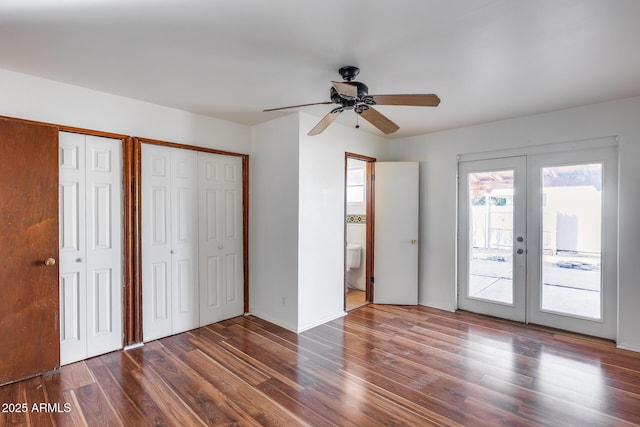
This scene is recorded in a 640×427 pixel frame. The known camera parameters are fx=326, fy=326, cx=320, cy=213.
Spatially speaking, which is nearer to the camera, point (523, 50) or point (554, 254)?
point (523, 50)

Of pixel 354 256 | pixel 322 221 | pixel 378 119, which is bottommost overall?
pixel 354 256

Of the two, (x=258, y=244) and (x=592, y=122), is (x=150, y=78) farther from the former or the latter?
(x=592, y=122)

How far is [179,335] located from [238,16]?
3.20 metres

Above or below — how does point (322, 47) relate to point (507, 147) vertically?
above

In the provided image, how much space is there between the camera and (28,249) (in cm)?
261

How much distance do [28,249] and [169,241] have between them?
3.86ft

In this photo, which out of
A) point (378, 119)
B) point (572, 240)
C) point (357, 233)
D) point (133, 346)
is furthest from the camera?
point (357, 233)

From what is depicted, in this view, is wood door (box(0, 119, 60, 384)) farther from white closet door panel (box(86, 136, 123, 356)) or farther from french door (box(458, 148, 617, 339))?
french door (box(458, 148, 617, 339))

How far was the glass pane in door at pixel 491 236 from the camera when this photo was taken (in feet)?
13.4

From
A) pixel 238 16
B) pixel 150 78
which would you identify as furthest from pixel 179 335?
pixel 238 16

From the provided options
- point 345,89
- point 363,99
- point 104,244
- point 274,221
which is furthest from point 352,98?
point 104,244

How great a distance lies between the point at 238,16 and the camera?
1859 mm

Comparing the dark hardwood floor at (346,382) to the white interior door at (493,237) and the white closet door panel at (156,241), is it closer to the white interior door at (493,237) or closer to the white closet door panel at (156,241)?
the white closet door panel at (156,241)

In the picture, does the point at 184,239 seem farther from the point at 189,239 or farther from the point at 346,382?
the point at 346,382
